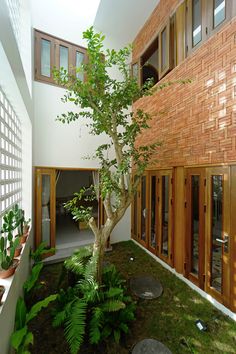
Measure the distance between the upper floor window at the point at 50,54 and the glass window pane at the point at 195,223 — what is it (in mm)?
→ 3832

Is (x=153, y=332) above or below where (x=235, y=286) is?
below

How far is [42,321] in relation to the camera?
2.78m

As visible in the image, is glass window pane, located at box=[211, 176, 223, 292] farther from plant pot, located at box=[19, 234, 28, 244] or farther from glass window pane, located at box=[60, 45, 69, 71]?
glass window pane, located at box=[60, 45, 69, 71]

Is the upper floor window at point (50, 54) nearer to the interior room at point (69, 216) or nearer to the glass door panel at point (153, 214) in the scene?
the interior room at point (69, 216)

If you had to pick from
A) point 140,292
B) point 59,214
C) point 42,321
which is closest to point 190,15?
point 140,292

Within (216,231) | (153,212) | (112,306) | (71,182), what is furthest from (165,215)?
(71,182)

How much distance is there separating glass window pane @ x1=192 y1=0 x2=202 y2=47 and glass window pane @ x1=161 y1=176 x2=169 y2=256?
288cm

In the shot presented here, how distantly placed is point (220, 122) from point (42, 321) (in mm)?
4236

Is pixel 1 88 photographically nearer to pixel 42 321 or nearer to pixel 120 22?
pixel 42 321

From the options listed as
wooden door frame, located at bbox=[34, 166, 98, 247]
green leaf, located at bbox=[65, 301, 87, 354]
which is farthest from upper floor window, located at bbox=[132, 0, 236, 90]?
green leaf, located at bbox=[65, 301, 87, 354]

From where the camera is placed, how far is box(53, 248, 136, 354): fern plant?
224 cm

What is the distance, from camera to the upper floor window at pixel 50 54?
15.5 feet

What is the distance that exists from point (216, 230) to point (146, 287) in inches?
70.9

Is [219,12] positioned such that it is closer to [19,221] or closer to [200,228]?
[200,228]
